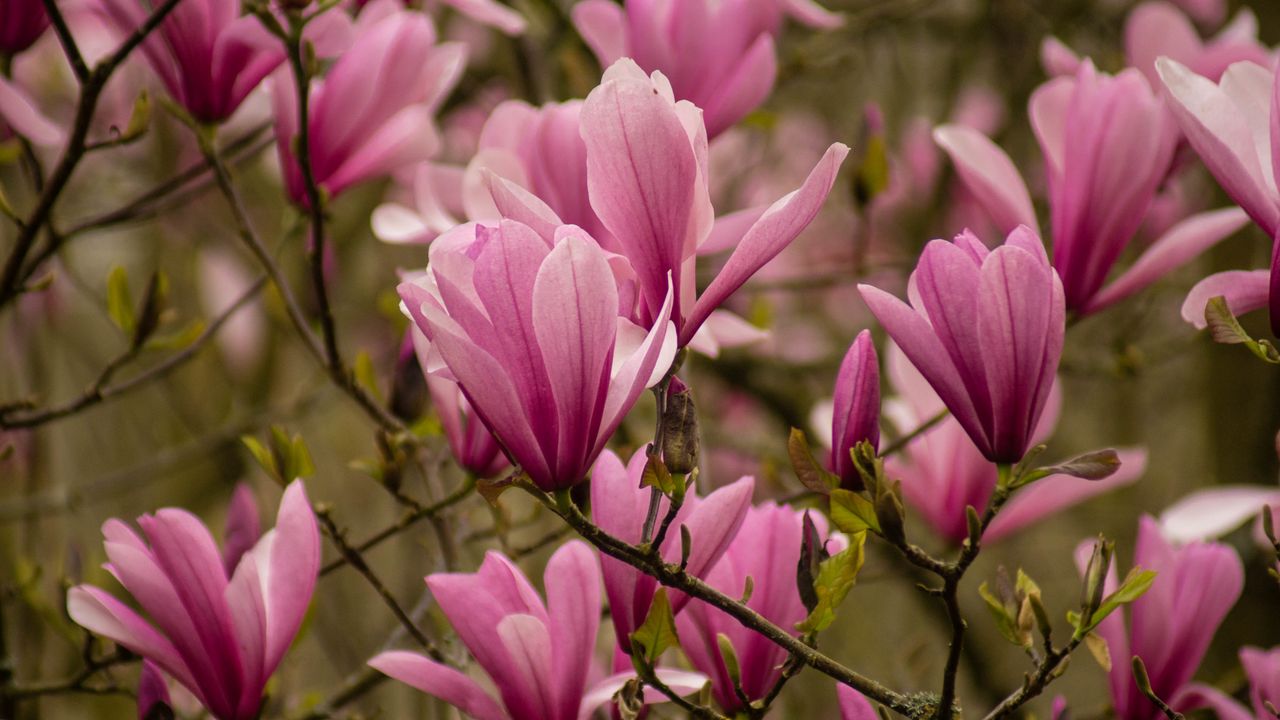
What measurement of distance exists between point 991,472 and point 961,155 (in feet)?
0.97

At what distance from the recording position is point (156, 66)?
0.88 meters

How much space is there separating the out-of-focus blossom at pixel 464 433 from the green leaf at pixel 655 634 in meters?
0.21

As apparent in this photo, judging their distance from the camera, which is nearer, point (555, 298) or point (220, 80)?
point (555, 298)

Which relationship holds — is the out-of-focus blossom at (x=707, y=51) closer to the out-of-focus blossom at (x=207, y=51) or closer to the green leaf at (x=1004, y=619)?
the out-of-focus blossom at (x=207, y=51)

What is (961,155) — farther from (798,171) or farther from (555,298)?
(798,171)

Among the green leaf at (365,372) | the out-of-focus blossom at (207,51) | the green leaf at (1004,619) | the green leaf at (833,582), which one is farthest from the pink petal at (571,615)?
the out-of-focus blossom at (207,51)

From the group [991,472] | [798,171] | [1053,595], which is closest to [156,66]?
[991,472]

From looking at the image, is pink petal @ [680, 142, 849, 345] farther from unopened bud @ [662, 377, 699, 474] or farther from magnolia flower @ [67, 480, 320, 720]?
magnolia flower @ [67, 480, 320, 720]

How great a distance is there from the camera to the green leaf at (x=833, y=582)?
64 cm

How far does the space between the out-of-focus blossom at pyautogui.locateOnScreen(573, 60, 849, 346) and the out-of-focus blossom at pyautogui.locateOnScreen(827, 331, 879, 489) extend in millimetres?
100

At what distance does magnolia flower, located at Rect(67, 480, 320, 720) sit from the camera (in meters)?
0.69

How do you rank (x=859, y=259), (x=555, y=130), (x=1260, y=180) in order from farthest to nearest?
(x=859, y=259) < (x=555, y=130) < (x=1260, y=180)

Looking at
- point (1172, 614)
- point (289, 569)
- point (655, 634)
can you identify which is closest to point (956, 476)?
A: point (1172, 614)

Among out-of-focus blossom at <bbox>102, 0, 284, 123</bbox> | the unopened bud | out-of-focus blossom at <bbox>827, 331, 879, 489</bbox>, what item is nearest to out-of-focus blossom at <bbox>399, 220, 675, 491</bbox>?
the unopened bud
